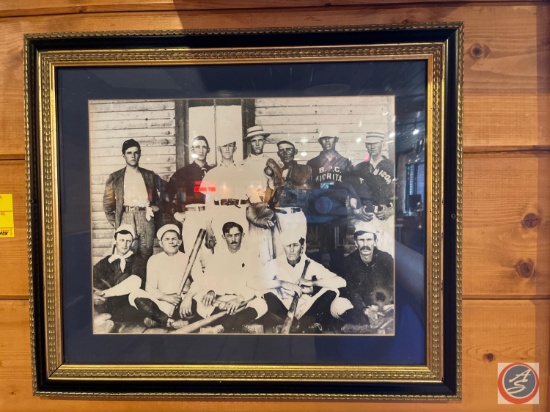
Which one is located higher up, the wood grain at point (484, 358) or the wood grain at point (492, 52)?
the wood grain at point (492, 52)

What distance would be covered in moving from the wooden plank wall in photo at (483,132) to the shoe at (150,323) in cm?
15

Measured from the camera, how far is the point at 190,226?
0.64 meters

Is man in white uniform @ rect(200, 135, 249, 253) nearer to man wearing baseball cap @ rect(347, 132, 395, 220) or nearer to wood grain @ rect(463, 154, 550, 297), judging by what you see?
man wearing baseball cap @ rect(347, 132, 395, 220)

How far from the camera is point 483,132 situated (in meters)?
0.63

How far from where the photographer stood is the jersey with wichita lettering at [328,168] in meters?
0.63

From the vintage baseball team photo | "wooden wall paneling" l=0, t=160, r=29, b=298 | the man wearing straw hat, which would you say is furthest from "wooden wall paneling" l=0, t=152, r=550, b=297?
"wooden wall paneling" l=0, t=160, r=29, b=298

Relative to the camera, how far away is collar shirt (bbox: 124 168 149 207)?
0.64 metres

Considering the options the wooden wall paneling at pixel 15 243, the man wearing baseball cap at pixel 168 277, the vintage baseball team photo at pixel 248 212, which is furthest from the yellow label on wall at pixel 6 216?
the man wearing baseball cap at pixel 168 277

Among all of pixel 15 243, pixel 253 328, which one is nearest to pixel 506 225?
pixel 253 328

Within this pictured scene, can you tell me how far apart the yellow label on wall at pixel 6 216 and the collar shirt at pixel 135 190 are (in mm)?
237

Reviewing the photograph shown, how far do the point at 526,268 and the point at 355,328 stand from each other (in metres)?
0.34

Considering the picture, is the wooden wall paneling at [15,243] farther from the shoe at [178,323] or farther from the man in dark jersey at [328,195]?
the man in dark jersey at [328,195]

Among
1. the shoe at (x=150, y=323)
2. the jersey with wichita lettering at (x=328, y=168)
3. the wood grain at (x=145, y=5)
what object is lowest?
the shoe at (x=150, y=323)

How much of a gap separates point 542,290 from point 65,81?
98 cm
